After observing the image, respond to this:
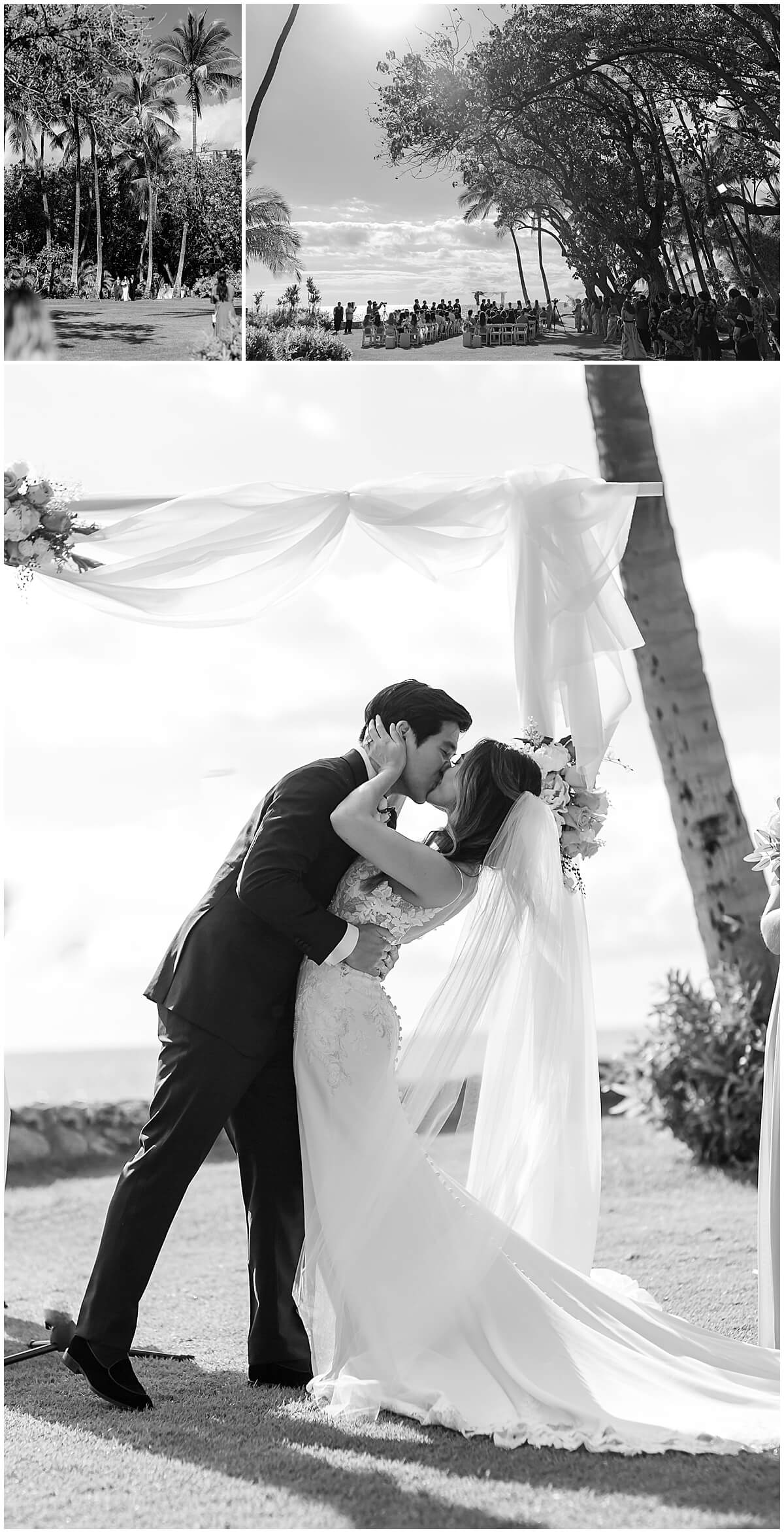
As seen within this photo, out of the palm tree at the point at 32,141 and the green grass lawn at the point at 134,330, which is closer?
the palm tree at the point at 32,141

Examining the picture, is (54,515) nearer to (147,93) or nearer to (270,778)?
(147,93)

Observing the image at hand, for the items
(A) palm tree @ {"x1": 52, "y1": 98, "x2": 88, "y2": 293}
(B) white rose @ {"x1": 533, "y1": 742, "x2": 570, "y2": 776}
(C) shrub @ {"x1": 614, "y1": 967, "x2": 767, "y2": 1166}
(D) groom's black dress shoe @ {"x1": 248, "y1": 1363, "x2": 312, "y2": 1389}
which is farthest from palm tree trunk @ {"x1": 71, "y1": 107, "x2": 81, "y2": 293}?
(C) shrub @ {"x1": 614, "y1": 967, "x2": 767, "y2": 1166}

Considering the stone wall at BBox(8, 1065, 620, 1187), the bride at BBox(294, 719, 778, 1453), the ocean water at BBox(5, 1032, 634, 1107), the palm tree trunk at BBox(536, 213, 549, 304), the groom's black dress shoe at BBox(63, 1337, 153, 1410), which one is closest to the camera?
the bride at BBox(294, 719, 778, 1453)

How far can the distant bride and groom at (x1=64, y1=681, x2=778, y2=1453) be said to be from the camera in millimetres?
3094

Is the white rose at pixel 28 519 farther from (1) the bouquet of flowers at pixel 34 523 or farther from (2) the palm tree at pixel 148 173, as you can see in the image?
(2) the palm tree at pixel 148 173

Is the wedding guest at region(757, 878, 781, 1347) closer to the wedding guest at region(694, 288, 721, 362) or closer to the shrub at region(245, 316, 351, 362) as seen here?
the wedding guest at region(694, 288, 721, 362)

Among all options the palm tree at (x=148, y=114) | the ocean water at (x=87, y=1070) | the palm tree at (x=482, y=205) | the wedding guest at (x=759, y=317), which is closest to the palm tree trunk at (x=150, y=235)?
the palm tree at (x=148, y=114)

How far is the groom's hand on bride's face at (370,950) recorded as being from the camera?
11.2ft

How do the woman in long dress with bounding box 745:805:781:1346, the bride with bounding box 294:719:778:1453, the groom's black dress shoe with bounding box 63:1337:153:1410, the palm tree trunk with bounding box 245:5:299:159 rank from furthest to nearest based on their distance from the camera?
the palm tree trunk with bounding box 245:5:299:159
the woman in long dress with bounding box 745:805:781:1346
the groom's black dress shoe with bounding box 63:1337:153:1410
the bride with bounding box 294:719:778:1453

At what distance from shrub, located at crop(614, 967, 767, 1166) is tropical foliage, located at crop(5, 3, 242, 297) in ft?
16.1

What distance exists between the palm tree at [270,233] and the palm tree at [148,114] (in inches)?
14.4

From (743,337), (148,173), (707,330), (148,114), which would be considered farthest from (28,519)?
(743,337)

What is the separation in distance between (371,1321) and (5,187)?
4010 millimetres

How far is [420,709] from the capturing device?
11.3 ft
